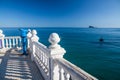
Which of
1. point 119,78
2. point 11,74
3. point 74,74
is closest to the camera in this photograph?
point 74,74

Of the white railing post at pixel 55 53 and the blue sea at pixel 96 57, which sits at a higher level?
the white railing post at pixel 55 53

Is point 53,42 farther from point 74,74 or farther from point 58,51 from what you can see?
point 74,74

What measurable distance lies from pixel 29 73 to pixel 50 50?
1.62 m

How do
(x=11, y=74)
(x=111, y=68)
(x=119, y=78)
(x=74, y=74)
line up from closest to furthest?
(x=74, y=74), (x=11, y=74), (x=119, y=78), (x=111, y=68)

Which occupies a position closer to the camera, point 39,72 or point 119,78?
point 39,72

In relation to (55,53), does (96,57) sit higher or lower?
lower

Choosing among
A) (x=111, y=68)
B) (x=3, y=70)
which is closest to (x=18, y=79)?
(x=3, y=70)

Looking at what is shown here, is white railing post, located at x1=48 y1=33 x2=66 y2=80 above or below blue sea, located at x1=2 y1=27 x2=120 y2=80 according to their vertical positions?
above

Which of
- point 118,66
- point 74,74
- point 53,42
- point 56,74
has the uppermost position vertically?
point 53,42

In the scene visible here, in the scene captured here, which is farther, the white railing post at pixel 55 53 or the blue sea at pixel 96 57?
the blue sea at pixel 96 57

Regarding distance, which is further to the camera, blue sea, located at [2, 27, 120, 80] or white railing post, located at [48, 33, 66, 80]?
blue sea, located at [2, 27, 120, 80]

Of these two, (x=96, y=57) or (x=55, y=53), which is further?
(x=96, y=57)

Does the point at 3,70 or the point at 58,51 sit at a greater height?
the point at 58,51

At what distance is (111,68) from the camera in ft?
66.2
